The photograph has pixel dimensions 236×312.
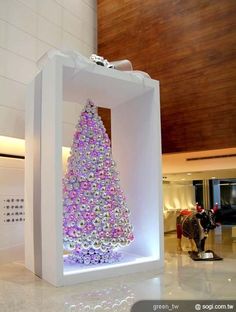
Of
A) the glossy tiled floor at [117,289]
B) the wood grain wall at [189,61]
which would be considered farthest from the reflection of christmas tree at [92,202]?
the wood grain wall at [189,61]

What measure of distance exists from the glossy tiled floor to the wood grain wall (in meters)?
2.52

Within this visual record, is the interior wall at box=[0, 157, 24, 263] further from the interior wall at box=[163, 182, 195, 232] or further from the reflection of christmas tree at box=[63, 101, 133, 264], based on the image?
the interior wall at box=[163, 182, 195, 232]

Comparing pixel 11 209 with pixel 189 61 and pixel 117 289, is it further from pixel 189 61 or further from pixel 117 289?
pixel 189 61

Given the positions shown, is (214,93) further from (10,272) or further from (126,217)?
(10,272)

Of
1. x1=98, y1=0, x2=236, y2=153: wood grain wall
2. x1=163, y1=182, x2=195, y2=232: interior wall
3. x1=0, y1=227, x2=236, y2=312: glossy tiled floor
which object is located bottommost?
x1=0, y1=227, x2=236, y2=312: glossy tiled floor

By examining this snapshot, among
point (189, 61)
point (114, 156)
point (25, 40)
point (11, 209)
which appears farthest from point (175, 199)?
point (25, 40)

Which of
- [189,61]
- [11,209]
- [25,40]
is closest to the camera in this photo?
[11,209]

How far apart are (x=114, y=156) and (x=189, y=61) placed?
97.9 inches

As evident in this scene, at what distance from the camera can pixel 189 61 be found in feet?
20.8

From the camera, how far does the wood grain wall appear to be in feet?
19.3

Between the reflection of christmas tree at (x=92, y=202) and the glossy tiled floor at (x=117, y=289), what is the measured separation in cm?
51

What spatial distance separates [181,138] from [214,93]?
1045 millimetres

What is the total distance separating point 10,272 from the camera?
180 inches

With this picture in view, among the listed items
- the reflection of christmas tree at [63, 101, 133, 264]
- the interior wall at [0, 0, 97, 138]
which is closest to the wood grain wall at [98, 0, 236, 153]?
the interior wall at [0, 0, 97, 138]
